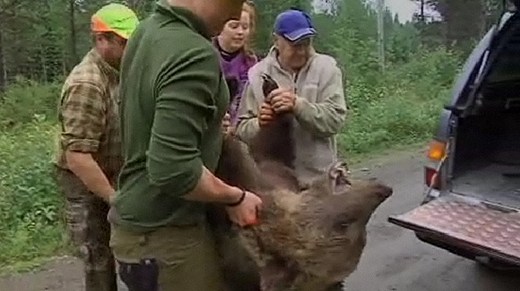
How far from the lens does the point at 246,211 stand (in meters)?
2.69

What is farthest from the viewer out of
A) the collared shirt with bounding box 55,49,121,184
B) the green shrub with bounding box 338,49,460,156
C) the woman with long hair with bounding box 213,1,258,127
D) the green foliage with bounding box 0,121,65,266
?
the green shrub with bounding box 338,49,460,156

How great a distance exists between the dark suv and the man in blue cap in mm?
948

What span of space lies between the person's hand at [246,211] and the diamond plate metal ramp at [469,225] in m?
2.18

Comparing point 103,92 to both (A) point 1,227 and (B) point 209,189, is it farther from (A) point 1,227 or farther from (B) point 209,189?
(A) point 1,227

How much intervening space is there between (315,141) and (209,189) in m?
1.74

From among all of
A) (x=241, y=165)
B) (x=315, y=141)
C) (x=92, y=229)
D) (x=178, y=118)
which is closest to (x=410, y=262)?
(x=315, y=141)

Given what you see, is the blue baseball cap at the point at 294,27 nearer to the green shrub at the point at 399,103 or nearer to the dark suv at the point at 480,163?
the dark suv at the point at 480,163

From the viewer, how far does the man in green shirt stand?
2.45 meters

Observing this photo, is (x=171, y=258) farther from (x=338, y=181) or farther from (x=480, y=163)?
(x=480, y=163)

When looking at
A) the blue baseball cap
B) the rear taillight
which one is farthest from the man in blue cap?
the rear taillight

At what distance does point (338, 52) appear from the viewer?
1886 centimetres

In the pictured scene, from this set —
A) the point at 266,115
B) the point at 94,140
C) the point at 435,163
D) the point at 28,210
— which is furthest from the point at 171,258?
the point at 28,210

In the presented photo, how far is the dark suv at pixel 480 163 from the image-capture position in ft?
15.7

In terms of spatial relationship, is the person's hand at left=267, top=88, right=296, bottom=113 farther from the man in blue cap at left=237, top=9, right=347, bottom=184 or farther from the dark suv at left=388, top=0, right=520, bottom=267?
the dark suv at left=388, top=0, right=520, bottom=267
